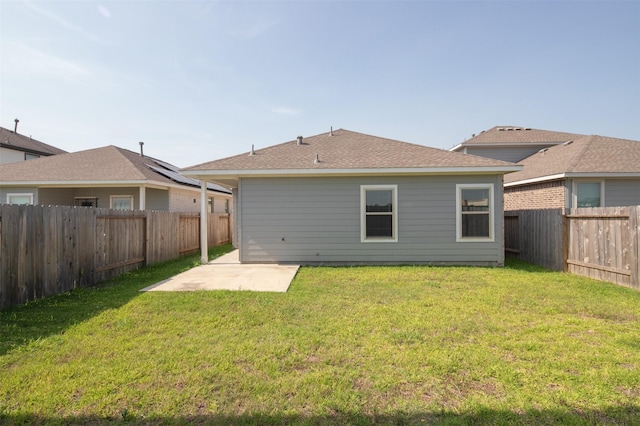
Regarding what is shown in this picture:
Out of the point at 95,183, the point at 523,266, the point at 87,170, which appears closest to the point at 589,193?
the point at 523,266

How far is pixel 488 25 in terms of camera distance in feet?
36.2

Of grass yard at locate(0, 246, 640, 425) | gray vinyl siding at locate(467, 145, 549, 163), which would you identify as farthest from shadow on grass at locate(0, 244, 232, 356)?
gray vinyl siding at locate(467, 145, 549, 163)

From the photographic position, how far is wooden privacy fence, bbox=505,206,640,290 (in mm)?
Answer: 6391

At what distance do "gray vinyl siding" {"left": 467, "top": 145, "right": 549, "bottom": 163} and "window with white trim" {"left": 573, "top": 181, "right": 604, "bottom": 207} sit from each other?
17.3ft

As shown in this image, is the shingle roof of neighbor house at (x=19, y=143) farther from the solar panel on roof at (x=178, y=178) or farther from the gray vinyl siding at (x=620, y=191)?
the gray vinyl siding at (x=620, y=191)

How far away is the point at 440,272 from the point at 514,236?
4.49 meters

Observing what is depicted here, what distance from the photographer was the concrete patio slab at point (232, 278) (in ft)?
21.4

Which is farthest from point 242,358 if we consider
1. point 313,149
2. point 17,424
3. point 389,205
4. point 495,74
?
point 495,74

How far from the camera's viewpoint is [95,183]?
517 inches

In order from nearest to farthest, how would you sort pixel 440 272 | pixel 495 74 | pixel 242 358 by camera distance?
pixel 242 358, pixel 440 272, pixel 495 74

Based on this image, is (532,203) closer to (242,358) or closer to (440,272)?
(440,272)

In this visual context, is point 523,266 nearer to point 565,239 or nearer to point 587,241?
point 565,239

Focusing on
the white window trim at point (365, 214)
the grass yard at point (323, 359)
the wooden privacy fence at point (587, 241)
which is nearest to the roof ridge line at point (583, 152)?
the wooden privacy fence at point (587, 241)

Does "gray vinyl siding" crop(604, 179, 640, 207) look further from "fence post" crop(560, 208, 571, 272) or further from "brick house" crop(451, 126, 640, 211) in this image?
"fence post" crop(560, 208, 571, 272)
